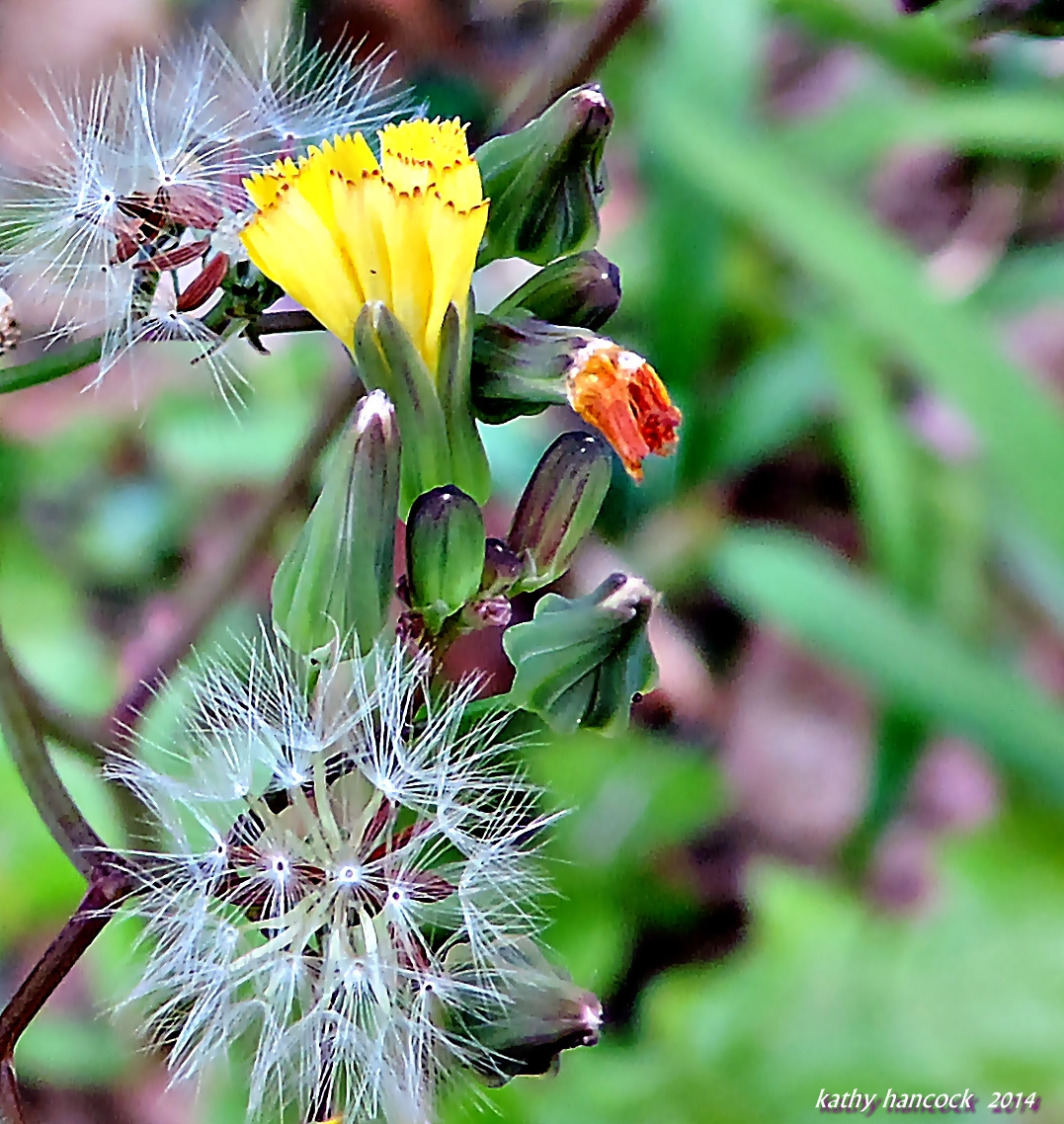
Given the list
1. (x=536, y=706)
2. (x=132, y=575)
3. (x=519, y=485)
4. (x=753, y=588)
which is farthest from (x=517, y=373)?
(x=132, y=575)

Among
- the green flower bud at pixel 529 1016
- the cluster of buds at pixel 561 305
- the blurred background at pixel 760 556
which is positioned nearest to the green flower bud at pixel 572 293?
the cluster of buds at pixel 561 305

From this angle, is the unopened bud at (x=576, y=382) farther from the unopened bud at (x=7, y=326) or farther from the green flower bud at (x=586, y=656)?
the unopened bud at (x=7, y=326)

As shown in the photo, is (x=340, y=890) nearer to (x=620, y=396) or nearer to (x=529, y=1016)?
(x=529, y=1016)

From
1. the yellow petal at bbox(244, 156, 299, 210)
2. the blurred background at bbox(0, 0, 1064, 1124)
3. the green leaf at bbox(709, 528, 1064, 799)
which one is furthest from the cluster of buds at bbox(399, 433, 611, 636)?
the green leaf at bbox(709, 528, 1064, 799)

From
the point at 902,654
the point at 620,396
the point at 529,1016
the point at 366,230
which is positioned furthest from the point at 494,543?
the point at 902,654

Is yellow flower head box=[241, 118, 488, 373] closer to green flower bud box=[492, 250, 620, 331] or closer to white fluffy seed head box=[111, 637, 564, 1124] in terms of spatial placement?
green flower bud box=[492, 250, 620, 331]

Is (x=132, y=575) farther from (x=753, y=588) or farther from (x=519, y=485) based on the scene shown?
(x=753, y=588)

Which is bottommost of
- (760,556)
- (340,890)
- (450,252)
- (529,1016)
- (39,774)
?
(760,556)
